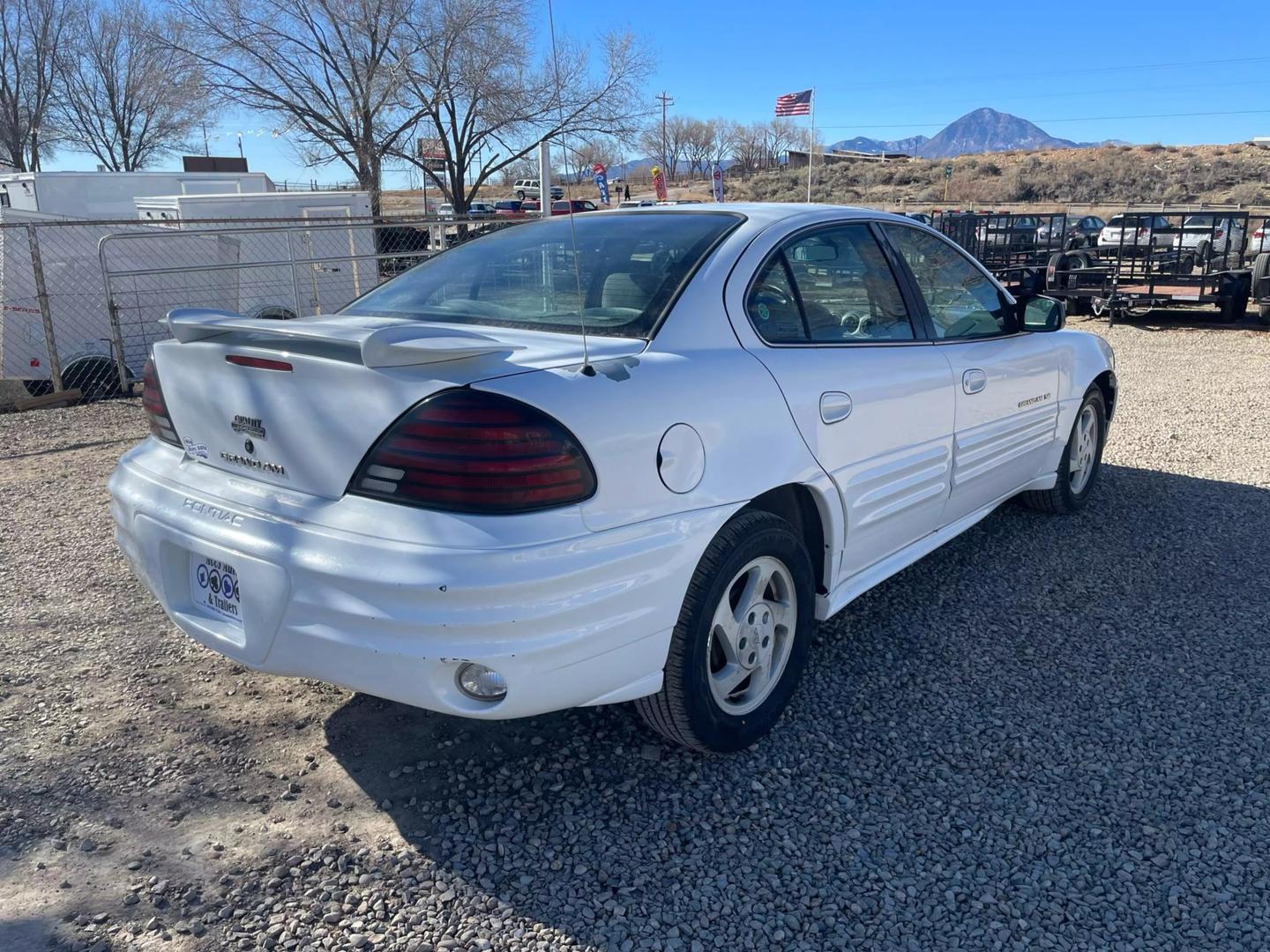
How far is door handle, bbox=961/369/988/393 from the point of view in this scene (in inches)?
153

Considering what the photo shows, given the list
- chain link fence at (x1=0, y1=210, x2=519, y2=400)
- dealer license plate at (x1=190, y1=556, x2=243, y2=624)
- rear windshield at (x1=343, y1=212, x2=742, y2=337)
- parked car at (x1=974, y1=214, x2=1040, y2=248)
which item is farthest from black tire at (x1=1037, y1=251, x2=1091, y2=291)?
dealer license plate at (x1=190, y1=556, x2=243, y2=624)

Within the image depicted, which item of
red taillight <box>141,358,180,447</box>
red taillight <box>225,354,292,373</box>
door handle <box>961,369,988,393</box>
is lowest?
door handle <box>961,369,988,393</box>

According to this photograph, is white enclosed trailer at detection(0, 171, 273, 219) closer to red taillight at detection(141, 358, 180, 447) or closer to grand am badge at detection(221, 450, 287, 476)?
red taillight at detection(141, 358, 180, 447)

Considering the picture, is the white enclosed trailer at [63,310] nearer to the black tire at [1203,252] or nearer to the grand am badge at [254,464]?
the grand am badge at [254,464]

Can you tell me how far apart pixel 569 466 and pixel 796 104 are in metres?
35.7

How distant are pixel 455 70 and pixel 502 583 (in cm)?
2231

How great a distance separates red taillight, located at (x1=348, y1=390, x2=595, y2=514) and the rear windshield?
2.09ft

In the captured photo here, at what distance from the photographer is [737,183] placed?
221 feet

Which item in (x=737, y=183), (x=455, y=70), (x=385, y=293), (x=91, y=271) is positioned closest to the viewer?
(x=385, y=293)

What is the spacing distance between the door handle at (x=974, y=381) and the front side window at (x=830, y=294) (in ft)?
1.14

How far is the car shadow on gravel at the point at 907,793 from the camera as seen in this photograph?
2342 millimetres

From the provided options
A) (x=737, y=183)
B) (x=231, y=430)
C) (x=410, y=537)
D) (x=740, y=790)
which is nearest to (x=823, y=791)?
(x=740, y=790)

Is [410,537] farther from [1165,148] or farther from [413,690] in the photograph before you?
[1165,148]

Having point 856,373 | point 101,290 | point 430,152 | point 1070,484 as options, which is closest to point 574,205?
point 101,290
